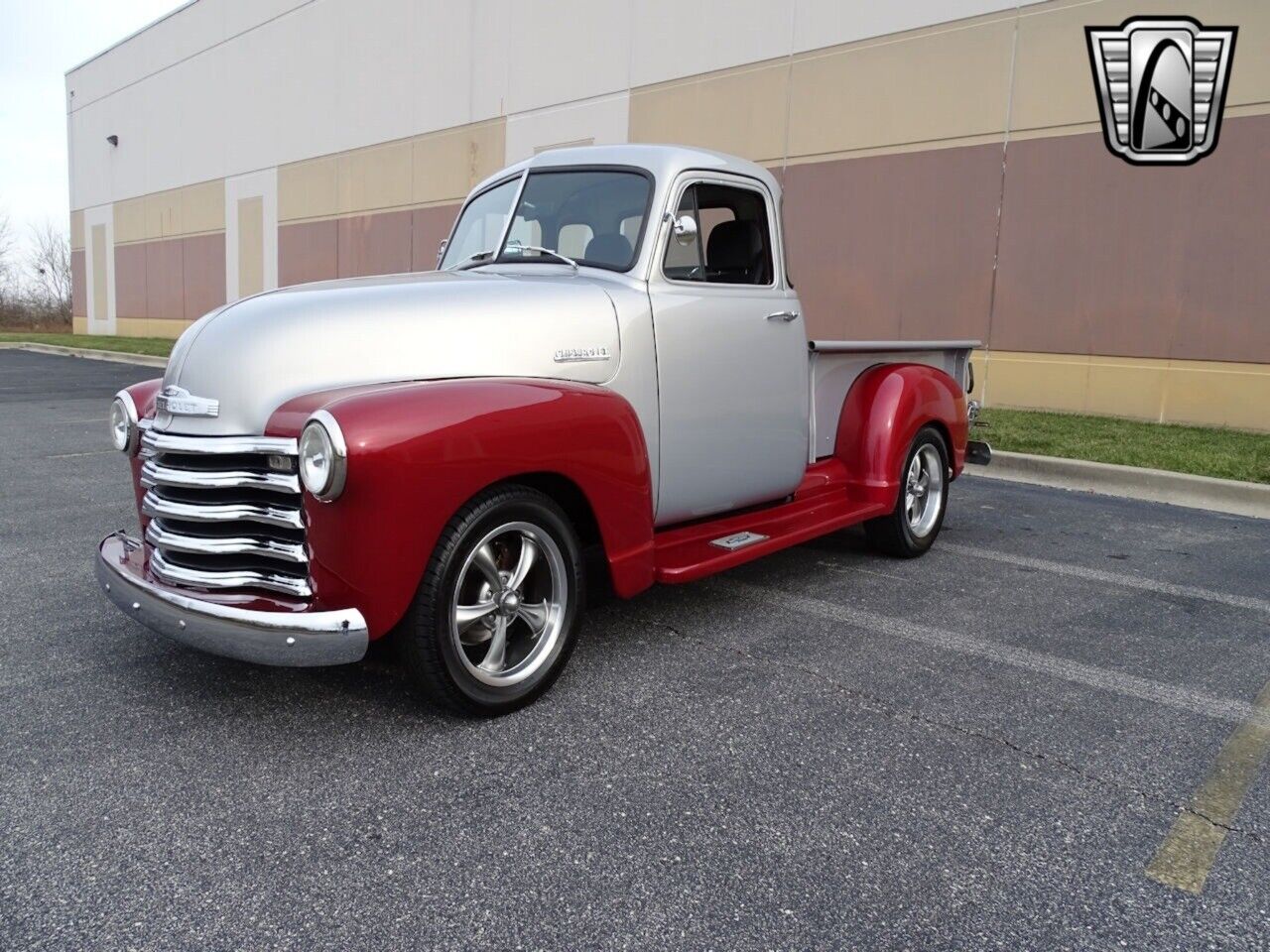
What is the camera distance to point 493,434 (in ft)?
10.5

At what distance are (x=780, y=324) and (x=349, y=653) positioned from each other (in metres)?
2.76

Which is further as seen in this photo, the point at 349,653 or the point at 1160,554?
the point at 1160,554

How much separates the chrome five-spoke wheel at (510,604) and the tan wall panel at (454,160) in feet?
52.7

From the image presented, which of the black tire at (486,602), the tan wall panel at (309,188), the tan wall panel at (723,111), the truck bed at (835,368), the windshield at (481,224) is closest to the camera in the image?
the black tire at (486,602)

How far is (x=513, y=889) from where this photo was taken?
242 centimetres

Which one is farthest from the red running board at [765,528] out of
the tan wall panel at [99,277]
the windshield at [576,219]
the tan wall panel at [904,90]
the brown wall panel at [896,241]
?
the tan wall panel at [99,277]

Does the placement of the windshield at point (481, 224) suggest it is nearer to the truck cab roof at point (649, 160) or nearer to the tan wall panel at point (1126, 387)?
the truck cab roof at point (649, 160)

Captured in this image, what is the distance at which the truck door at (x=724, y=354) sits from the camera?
4.26 m

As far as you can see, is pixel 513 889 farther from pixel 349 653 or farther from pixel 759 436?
pixel 759 436

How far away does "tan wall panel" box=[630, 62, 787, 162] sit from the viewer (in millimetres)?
13961

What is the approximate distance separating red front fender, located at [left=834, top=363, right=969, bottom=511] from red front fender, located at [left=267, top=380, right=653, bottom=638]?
2.46m

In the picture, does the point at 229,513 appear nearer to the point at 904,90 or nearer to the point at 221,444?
the point at 221,444

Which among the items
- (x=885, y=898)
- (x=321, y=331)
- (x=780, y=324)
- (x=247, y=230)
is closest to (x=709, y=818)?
(x=885, y=898)

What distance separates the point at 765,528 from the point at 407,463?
2217 mm
